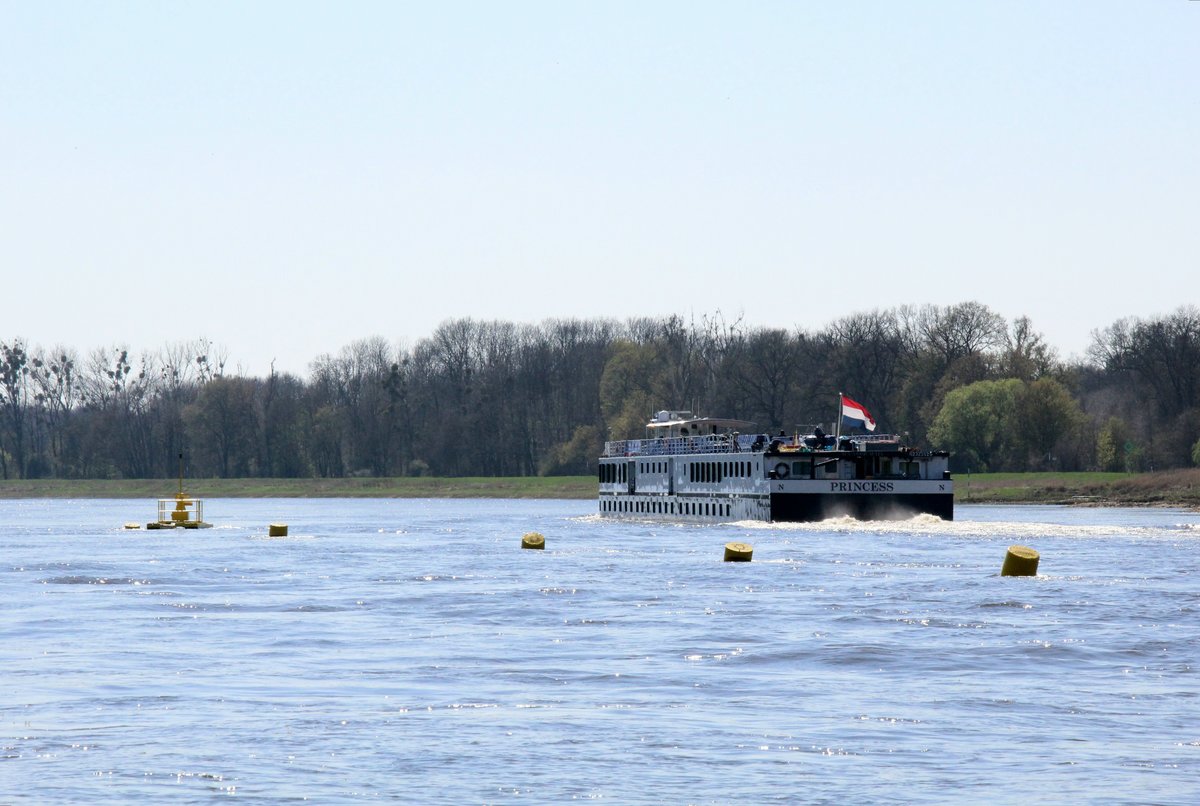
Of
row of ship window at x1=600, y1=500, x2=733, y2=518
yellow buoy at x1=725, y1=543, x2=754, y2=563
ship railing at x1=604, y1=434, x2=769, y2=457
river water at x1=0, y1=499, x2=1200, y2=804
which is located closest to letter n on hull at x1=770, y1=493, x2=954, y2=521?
ship railing at x1=604, y1=434, x2=769, y2=457

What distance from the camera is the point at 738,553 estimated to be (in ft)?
183

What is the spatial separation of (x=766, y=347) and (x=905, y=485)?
292 feet

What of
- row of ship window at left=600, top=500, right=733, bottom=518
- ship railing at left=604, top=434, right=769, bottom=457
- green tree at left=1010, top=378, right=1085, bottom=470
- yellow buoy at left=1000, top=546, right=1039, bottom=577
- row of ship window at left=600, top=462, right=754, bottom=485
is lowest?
yellow buoy at left=1000, top=546, right=1039, bottom=577

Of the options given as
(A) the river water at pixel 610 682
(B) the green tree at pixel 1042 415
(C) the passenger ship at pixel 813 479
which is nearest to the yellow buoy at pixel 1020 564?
(A) the river water at pixel 610 682

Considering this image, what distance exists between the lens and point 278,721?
23.4 meters

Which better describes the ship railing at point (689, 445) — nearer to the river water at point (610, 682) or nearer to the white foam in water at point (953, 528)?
the white foam in water at point (953, 528)

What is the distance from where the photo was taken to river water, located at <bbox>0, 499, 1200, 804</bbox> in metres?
19.5

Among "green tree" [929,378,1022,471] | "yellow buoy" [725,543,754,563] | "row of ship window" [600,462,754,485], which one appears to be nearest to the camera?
"yellow buoy" [725,543,754,563]

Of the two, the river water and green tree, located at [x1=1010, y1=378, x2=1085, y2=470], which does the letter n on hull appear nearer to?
the river water

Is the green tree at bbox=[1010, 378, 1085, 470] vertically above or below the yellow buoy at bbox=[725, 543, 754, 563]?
above

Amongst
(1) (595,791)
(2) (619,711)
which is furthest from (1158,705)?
(1) (595,791)

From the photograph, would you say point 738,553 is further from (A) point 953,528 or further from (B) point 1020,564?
(A) point 953,528

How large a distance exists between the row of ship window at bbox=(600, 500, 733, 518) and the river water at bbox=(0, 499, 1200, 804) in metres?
30.5

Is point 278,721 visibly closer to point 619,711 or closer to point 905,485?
point 619,711
